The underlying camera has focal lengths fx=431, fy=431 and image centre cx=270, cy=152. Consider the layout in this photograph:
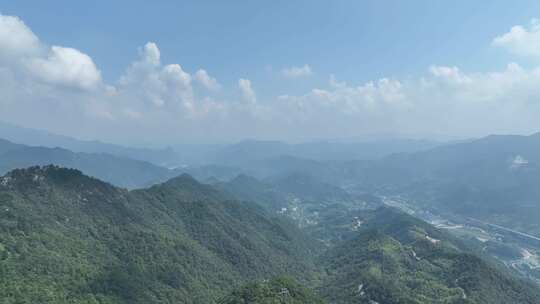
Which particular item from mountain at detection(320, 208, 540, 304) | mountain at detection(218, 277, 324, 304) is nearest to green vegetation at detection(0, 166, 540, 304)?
mountain at detection(218, 277, 324, 304)

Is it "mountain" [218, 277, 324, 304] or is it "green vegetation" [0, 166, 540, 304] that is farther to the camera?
"green vegetation" [0, 166, 540, 304]

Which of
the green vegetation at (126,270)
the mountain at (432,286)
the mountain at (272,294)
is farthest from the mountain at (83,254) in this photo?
the mountain at (432,286)

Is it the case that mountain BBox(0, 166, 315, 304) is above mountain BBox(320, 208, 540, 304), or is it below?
above

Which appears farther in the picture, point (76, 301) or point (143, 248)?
point (143, 248)

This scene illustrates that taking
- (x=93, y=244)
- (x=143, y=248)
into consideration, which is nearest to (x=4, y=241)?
(x=93, y=244)

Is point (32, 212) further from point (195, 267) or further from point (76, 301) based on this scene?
point (195, 267)

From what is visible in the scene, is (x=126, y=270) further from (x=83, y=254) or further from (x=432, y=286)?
(x=432, y=286)

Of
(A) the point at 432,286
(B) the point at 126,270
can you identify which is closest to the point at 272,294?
(B) the point at 126,270

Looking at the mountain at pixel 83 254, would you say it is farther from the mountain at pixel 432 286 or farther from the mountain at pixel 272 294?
the mountain at pixel 432 286

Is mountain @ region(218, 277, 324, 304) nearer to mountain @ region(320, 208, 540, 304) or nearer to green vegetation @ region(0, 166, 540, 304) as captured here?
green vegetation @ region(0, 166, 540, 304)
